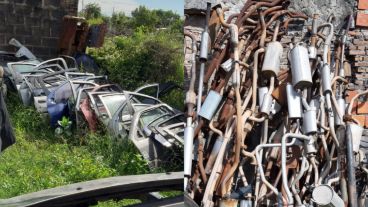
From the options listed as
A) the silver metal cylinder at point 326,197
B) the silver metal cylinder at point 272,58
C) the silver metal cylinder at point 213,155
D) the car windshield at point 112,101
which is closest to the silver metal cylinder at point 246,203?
the silver metal cylinder at point 213,155

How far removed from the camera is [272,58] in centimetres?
269

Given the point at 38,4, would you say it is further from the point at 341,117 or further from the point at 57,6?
the point at 341,117

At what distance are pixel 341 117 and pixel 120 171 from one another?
148cm

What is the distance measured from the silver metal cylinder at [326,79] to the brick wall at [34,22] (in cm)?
140

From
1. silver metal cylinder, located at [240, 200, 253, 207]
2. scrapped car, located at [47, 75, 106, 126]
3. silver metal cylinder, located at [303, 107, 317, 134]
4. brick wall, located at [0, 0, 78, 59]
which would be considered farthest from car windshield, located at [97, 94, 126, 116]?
silver metal cylinder, located at [303, 107, 317, 134]

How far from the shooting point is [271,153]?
2.71 metres

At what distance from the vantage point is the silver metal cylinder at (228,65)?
2684 mm

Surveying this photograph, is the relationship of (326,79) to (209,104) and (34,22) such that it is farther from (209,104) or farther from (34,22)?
Answer: (34,22)

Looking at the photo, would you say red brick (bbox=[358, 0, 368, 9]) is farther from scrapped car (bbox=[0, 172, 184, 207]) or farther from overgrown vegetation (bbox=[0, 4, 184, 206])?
scrapped car (bbox=[0, 172, 184, 207])

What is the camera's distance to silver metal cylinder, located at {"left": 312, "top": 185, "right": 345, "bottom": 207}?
248 cm

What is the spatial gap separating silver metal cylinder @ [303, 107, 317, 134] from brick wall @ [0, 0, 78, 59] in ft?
4.41

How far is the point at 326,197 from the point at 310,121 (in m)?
0.41

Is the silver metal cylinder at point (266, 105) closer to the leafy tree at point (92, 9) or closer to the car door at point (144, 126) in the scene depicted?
the car door at point (144, 126)

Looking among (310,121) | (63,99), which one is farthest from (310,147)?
(63,99)
